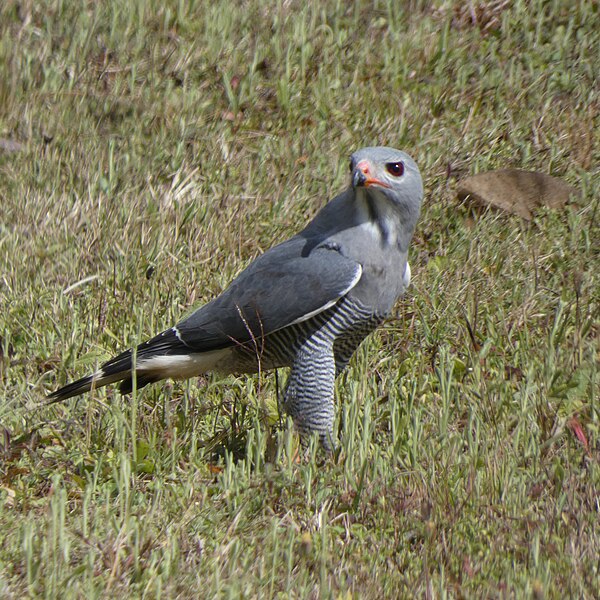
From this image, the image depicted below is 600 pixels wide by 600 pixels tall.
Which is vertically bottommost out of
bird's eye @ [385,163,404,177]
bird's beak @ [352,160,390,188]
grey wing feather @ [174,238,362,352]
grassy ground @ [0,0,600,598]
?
grassy ground @ [0,0,600,598]

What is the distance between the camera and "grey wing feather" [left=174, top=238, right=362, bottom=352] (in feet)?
15.2

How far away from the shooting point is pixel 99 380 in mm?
4738

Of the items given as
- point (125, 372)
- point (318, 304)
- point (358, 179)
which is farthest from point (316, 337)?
point (125, 372)

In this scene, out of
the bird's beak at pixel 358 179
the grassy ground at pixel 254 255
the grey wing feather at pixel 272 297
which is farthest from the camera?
the grey wing feather at pixel 272 297

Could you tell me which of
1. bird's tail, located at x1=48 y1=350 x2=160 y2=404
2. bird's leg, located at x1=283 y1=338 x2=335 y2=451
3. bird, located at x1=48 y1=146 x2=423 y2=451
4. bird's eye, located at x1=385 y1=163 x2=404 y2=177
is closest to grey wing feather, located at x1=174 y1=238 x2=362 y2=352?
bird, located at x1=48 y1=146 x2=423 y2=451

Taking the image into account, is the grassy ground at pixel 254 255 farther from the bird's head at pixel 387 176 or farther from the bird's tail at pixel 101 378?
the bird's head at pixel 387 176

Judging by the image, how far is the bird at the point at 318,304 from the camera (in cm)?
465

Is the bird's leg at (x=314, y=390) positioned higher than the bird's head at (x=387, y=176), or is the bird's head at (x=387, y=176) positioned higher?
the bird's head at (x=387, y=176)

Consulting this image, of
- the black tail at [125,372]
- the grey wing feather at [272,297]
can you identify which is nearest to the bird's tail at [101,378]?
the black tail at [125,372]

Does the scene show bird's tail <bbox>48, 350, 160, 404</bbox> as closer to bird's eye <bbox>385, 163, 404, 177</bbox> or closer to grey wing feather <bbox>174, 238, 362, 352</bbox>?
grey wing feather <bbox>174, 238, 362, 352</bbox>

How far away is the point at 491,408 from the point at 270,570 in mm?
1492

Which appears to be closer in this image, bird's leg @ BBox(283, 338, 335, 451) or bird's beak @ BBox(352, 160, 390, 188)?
bird's beak @ BBox(352, 160, 390, 188)

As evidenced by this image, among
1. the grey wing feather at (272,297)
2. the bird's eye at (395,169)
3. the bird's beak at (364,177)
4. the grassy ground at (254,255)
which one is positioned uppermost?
the bird's beak at (364,177)

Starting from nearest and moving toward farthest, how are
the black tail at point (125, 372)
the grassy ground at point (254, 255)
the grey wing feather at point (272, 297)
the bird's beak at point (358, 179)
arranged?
the grassy ground at point (254, 255)
the bird's beak at point (358, 179)
the grey wing feather at point (272, 297)
the black tail at point (125, 372)
